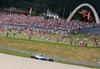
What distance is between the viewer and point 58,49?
39.3 m

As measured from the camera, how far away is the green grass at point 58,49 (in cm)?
3728

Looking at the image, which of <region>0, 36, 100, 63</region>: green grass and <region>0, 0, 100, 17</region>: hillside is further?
<region>0, 0, 100, 17</region>: hillside

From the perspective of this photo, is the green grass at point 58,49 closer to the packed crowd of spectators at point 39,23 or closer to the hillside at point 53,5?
the packed crowd of spectators at point 39,23

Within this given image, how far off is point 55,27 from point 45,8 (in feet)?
118

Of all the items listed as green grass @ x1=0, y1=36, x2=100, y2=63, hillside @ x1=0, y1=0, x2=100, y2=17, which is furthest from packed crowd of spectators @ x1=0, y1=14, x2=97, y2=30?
hillside @ x1=0, y1=0, x2=100, y2=17

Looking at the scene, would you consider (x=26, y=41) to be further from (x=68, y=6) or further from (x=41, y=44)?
(x=68, y=6)

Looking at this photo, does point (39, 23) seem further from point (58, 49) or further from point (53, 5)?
point (53, 5)

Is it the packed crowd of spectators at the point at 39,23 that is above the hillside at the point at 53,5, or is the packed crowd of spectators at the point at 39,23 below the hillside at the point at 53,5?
below

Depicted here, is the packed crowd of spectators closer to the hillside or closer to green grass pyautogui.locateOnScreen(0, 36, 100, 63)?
green grass pyautogui.locateOnScreen(0, 36, 100, 63)

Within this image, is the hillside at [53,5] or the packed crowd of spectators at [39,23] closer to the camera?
the packed crowd of spectators at [39,23]

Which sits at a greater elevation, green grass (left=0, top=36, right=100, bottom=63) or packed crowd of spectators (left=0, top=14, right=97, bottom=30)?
packed crowd of spectators (left=0, top=14, right=97, bottom=30)

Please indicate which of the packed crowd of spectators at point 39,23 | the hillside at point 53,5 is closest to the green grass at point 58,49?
the packed crowd of spectators at point 39,23

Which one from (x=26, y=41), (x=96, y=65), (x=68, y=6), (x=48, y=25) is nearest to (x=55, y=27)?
(x=48, y=25)

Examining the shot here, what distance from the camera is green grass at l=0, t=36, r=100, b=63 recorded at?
37.3 metres
